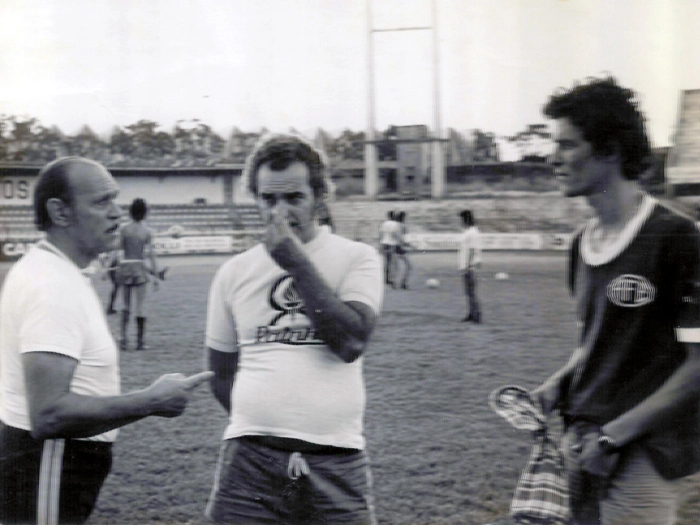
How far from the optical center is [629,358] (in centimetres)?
152

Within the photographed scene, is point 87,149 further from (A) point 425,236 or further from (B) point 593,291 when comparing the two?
(B) point 593,291

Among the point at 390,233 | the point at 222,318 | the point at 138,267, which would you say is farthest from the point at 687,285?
the point at 138,267

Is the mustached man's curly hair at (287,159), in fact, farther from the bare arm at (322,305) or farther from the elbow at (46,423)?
the elbow at (46,423)

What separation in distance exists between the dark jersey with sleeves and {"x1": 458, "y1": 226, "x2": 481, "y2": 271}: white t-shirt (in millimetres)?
511

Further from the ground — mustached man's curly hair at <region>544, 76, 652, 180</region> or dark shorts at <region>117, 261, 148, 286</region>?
mustached man's curly hair at <region>544, 76, 652, 180</region>

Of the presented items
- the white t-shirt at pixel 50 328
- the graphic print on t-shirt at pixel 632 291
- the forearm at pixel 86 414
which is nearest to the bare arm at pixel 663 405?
the graphic print on t-shirt at pixel 632 291

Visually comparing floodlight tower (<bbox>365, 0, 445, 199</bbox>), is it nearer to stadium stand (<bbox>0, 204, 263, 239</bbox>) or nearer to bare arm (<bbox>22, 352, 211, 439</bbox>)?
stadium stand (<bbox>0, 204, 263, 239</bbox>)

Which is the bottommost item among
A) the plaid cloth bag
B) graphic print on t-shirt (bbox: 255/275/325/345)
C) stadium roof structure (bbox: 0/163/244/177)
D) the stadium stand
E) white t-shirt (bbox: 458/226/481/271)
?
the plaid cloth bag

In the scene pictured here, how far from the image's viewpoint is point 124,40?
87.2 inches

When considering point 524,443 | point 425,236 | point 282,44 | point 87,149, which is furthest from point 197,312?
point 524,443

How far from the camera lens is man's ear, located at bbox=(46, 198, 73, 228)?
1.68 meters

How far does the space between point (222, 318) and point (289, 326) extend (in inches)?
7.4

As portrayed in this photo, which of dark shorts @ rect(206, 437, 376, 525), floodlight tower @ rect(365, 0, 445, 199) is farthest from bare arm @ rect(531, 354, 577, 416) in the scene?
floodlight tower @ rect(365, 0, 445, 199)

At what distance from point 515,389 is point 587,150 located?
0.68m
